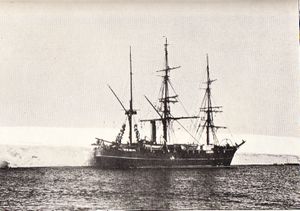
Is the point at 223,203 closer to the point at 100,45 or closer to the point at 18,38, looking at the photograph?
the point at 100,45

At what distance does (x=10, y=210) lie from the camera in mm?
4395

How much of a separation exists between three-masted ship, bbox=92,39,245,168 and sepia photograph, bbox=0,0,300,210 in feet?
0.17

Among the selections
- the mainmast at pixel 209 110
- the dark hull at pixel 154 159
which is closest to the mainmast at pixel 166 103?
the mainmast at pixel 209 110

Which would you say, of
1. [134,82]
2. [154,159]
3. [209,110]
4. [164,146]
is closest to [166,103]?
[209,110]

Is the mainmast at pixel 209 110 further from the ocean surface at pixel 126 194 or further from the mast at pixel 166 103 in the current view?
the ocean surface at pixel 126 194

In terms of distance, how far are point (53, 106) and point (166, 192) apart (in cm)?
167

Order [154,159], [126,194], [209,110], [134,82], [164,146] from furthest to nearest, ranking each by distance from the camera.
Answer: [154,159]
[164,146]
[209,110]
[134,82]
[126,194]

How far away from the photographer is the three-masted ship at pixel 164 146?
16.8 feet

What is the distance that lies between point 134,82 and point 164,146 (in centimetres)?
228

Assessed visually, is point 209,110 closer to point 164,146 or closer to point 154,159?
point 164,146

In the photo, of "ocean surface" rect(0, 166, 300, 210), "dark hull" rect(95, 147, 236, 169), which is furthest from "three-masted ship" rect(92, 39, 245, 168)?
"ocean surface" rect(0, 166, 300, 210)

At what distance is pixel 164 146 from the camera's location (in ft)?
22.8

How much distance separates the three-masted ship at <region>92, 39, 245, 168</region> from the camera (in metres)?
5.11

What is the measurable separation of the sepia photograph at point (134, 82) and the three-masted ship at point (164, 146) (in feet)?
0.17
